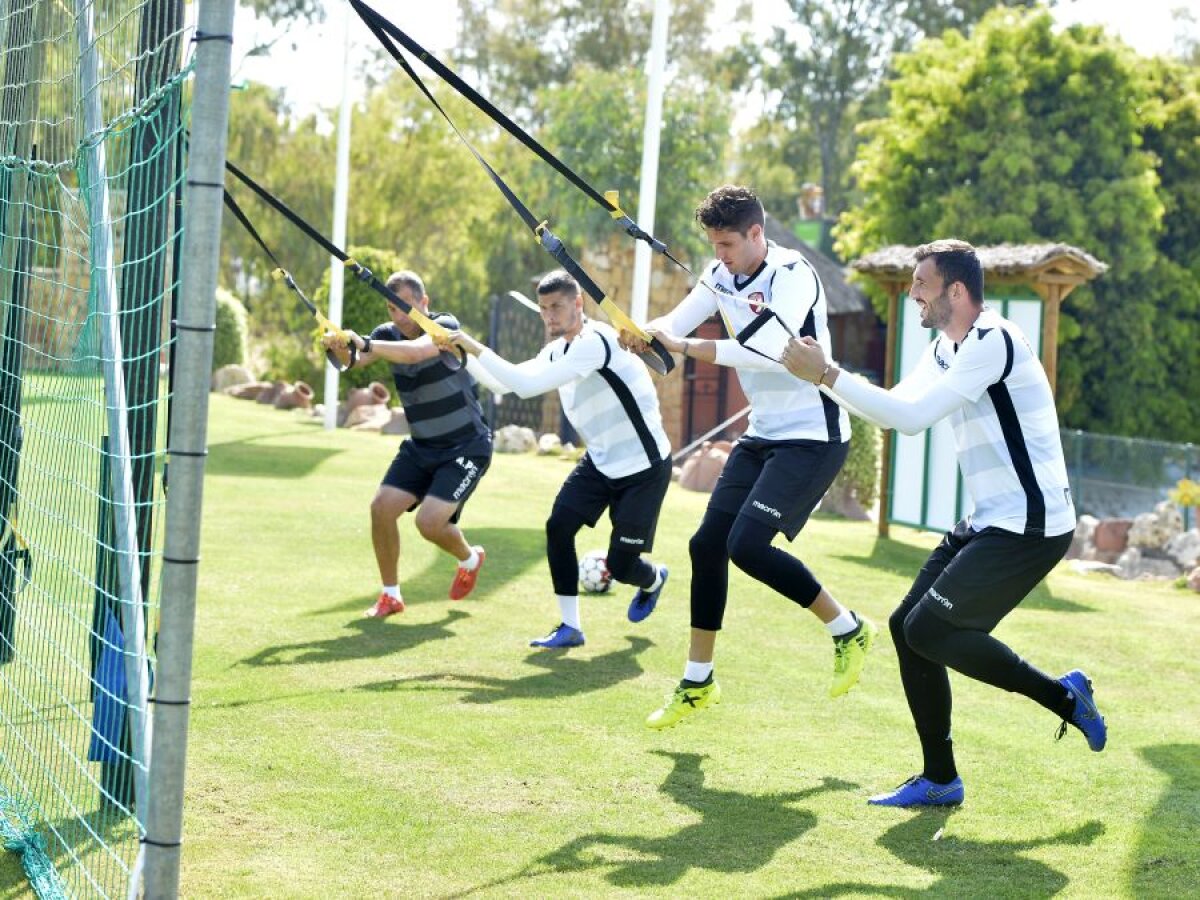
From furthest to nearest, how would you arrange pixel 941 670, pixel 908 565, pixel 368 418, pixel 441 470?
1. pixel 368 418
2. pixel 908 565
3. pixel 441 470
4. pixel 941 670

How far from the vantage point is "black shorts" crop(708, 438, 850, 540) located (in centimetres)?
646

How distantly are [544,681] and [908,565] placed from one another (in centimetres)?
A: 586

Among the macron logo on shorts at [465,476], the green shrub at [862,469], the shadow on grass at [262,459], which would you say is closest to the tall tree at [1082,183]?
the green shrub at [862,469]

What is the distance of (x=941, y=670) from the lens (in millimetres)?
5645

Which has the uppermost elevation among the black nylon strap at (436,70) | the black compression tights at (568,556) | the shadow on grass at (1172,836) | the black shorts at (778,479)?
the black nylon strap at (436,70)

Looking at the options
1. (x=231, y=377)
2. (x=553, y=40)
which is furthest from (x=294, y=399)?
(x=553, y=40)

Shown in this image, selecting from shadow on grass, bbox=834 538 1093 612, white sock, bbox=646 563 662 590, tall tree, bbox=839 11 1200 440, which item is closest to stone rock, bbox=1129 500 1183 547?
shadow on grass, bbox=834 538 1093 612

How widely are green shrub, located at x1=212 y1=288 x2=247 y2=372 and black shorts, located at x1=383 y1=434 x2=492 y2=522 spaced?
62.8 feet

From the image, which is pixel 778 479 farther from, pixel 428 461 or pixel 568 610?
pixel 428 461

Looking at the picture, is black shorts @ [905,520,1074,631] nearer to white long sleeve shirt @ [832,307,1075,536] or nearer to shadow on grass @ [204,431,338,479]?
white long sleeve shirt @ [832,307,1075,536]

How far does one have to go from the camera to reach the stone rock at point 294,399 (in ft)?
84.0

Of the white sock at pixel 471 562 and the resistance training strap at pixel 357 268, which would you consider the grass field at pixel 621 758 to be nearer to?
the white sock at pixel 471 562

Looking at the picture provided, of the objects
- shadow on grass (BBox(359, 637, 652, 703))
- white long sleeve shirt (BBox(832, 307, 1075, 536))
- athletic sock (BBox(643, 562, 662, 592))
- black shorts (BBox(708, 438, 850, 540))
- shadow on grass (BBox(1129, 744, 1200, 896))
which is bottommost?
shadow on grass (BBox(359, 637, 652, 703))

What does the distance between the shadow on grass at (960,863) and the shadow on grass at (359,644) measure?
335 cm
